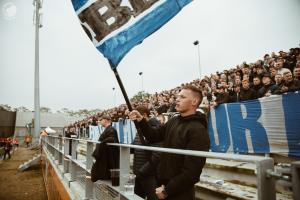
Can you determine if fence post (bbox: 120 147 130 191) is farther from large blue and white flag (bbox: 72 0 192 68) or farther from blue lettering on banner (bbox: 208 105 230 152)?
blue lettering on banner (bbox: 208 105 230 152)

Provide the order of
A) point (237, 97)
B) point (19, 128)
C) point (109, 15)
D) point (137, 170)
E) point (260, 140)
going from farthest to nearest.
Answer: point (19, 128)
point (237, 97)
point (260, 140)
point (137, 170)
point (109, 15)

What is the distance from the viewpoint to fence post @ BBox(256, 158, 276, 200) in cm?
103

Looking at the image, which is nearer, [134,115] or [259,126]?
[134,115]

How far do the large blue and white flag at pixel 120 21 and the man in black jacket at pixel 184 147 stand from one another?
0.79 meters

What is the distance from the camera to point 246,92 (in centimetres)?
645

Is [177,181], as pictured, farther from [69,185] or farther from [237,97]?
[237,97]

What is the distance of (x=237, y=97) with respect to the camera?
21.6ft

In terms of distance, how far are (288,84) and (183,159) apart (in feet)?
13.0

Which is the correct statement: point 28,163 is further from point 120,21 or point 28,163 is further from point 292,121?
point 120,21

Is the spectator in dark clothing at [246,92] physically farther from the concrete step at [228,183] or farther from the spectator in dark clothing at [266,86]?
the concrete step at [228,183]

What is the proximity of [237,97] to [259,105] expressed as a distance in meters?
1.23

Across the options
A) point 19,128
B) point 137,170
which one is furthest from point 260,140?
point 19,128

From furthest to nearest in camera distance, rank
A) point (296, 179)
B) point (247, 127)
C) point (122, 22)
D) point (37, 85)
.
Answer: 1. point (37, 85)
2. point (247, 127)
3. point (122, 22)
4. point (296, 179)

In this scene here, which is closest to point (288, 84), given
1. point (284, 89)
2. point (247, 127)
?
point (284, 89)
